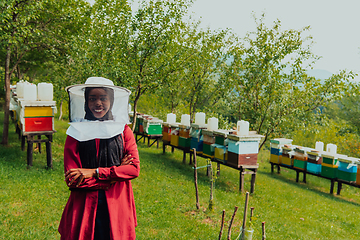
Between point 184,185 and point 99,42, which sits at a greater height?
point 99,42

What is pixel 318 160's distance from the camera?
11.2 m

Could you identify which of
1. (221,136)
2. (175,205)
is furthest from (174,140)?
(175,205)

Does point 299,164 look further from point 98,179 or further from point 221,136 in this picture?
point 98,179

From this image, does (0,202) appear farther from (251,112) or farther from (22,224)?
(251,112)

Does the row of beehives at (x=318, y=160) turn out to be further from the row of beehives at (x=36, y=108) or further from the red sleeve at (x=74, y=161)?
the red sleeve at (x=74, y=161)

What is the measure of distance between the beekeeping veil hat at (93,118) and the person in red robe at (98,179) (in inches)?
0.4

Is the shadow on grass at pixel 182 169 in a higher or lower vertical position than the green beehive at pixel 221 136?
lower

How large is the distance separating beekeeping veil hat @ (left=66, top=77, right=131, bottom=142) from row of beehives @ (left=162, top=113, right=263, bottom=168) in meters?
6.14

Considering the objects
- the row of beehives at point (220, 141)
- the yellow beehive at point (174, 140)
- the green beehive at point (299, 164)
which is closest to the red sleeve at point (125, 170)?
the row of beehives at point (220, 141)

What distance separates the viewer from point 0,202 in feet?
20.1

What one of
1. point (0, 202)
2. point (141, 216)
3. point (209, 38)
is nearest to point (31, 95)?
point (0, 202)

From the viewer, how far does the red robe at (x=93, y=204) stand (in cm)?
251

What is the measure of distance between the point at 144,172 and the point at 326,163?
23.1 ft

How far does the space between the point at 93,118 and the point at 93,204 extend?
2.68ft
